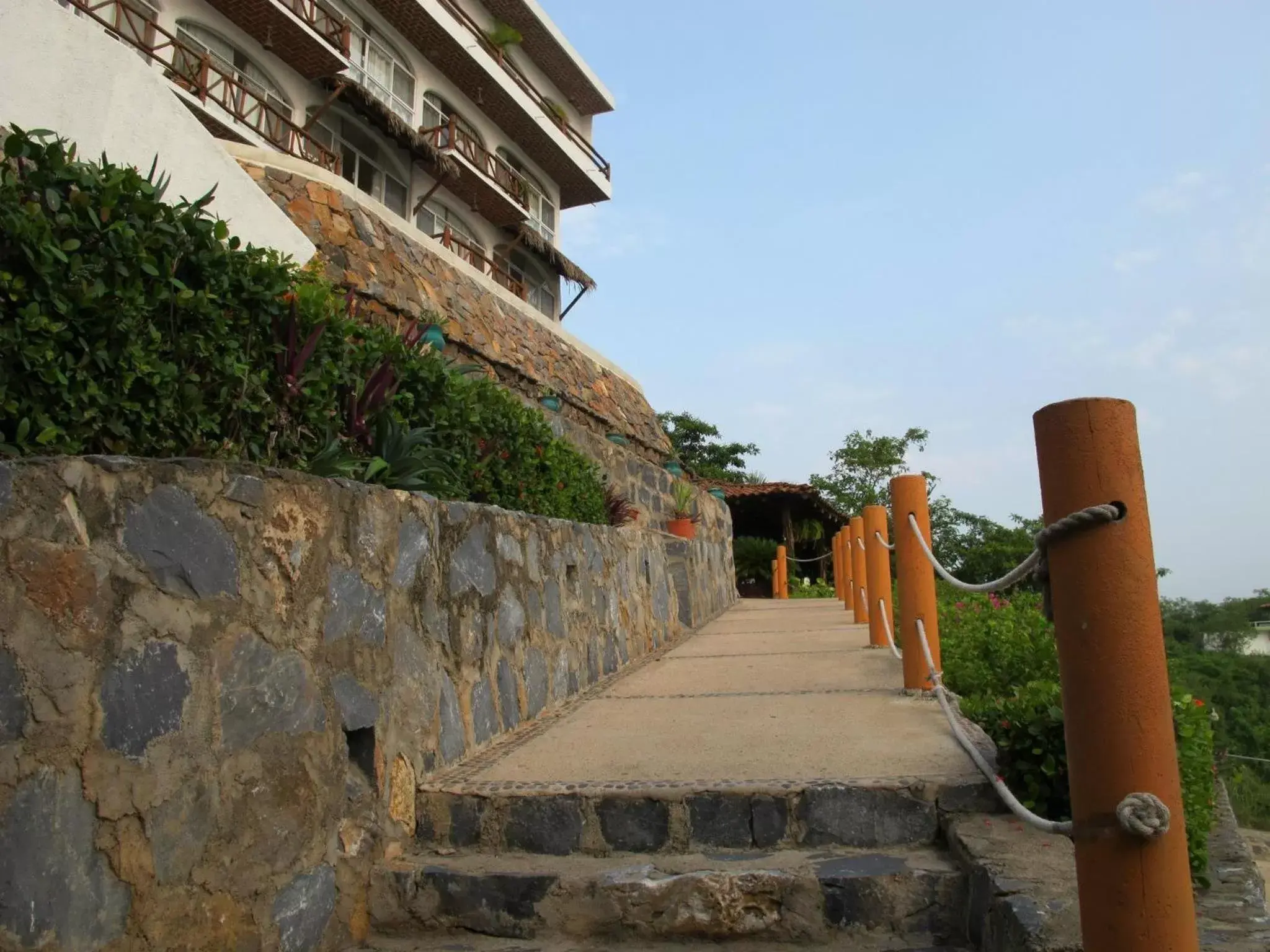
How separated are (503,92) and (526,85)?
1322mm

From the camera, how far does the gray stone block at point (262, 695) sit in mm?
2330

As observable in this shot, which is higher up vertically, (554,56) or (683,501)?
(554,56)

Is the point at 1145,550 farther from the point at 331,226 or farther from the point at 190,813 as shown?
the point at 331,226

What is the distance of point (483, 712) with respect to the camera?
372 cm

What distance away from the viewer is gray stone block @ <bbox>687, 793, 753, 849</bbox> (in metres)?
2.73

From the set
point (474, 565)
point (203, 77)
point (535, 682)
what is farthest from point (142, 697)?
point (203, 77)

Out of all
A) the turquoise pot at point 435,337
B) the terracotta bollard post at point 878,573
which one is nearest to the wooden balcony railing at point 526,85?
the turquoise pot at point 435,337

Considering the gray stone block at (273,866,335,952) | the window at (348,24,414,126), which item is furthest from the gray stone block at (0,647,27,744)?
the window at (348,24,414,126)

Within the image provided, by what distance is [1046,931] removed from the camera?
5.95ft

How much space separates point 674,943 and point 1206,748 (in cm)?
166

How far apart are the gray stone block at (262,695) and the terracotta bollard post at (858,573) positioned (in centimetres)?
570

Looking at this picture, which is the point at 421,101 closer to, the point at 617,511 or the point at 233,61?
the point at 233,61

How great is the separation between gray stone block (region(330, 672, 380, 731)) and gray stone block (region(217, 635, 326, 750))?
88 millimetres

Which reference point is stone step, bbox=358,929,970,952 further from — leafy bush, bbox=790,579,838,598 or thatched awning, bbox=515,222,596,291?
thatched awning, bbox=515,222,596,291
